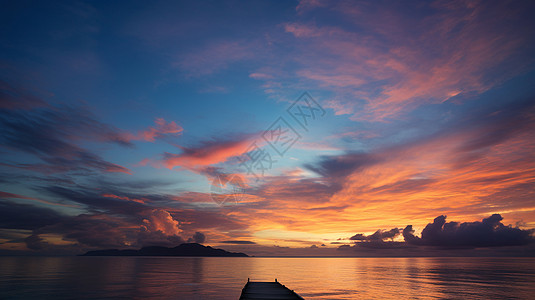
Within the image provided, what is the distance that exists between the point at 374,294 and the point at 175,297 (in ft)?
131

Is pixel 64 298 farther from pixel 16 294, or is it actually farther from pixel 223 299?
pixel 223 299

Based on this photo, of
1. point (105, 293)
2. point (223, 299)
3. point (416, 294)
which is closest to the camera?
point (223, 299)

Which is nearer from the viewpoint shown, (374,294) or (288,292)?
(288,292)

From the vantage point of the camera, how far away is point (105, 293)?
182 feet

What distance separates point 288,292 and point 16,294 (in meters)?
47.9

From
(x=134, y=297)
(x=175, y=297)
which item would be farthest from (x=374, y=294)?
(x=134, y=297)

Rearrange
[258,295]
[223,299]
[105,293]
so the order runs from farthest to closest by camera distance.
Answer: [105,293] < [223,299] < [258,295]

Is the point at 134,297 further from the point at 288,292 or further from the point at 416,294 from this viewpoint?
the point at 416,294

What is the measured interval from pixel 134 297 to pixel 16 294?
21024 millimetres

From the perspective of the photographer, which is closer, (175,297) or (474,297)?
(175,297)

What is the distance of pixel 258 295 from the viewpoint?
44.8m

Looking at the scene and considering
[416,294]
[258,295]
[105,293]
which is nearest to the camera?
[258,295]

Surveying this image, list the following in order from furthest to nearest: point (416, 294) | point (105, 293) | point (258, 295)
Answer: point (416, 294) < point (105, 293) < point (258, 295)

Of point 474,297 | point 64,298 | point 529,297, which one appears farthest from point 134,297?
point 529,297
